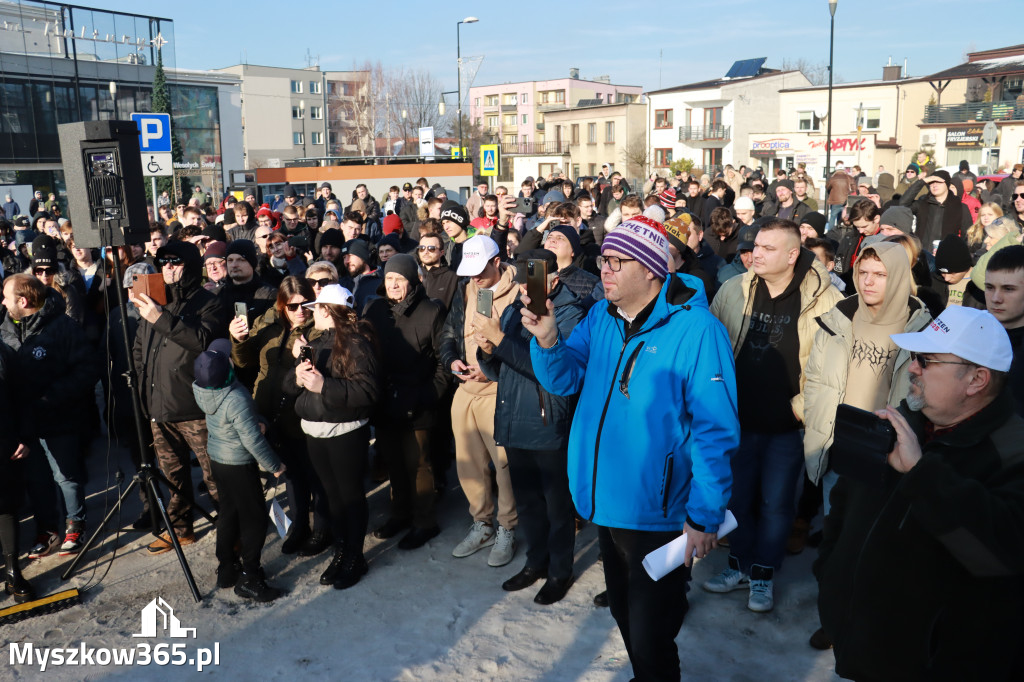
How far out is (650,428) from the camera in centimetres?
282

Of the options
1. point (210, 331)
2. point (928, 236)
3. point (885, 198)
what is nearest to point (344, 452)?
point (210, 331)

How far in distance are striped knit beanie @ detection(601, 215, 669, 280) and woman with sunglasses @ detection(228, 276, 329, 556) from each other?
2597 mm

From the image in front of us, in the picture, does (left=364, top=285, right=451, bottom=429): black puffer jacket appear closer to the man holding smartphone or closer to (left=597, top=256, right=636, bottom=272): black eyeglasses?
the man holding smartphone

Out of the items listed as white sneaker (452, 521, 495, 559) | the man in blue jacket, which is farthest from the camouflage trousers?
the man in blue jacket

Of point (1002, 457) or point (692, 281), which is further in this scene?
point (692, 281)

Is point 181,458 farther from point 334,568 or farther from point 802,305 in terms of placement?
point 802,305

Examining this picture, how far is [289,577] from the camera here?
478 centimetres

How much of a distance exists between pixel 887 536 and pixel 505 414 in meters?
2.50

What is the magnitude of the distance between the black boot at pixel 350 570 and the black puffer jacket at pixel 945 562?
3.14 metres

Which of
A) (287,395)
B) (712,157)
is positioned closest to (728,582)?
(287,395)

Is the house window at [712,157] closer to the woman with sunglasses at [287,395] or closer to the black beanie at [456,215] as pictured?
the black beanie at [456,215]

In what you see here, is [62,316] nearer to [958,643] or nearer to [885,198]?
[958,643]

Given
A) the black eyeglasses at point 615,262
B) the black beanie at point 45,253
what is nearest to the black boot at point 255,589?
the black eyeglasses at point 615,262

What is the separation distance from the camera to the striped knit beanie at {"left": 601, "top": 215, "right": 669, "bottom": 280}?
9.44ft
